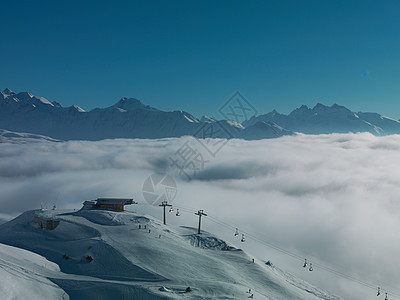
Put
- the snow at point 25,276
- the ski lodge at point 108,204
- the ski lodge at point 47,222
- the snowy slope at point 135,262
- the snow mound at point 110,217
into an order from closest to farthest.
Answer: the snow at point 25,276 → the snowy slope at point 135,262 → the ski lodge at point 47,222 → the snow mound at point 110,217 → the ski lodge at point 108,204

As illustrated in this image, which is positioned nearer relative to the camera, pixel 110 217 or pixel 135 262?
pixel 135 262

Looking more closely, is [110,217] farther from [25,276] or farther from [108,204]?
[25,276]

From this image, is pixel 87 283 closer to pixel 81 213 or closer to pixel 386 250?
pixel 81 213

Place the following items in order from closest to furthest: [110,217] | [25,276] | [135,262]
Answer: [25,276]
[135,262]
[110,217]

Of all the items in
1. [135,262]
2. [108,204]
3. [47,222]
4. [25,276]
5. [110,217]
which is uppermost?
[108,204]

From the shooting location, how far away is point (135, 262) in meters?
44.8

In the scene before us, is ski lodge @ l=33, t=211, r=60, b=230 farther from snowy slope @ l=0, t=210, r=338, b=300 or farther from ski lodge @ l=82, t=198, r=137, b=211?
ski lodge @ l=82, t=198, r=137, b=211

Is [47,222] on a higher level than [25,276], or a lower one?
higher

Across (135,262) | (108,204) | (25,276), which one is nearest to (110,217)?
(108,204)

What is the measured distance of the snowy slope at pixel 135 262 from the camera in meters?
37.5

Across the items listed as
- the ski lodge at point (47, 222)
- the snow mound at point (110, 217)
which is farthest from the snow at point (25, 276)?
the snow mound at point (110, 217)

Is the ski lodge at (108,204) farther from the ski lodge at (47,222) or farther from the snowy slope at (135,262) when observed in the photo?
the ski lodge at (47,222)

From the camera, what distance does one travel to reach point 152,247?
50.8 metres

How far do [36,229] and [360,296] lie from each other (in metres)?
117
